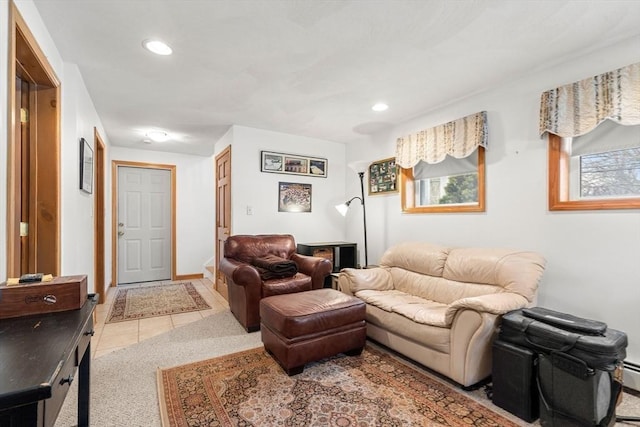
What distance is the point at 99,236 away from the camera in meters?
4.00

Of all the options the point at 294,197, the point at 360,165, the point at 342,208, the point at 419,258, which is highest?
the point at 360,165

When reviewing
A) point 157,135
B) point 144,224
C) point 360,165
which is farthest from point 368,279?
point 144,224

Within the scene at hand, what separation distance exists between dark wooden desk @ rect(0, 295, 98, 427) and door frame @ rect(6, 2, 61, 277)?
0.53 meters

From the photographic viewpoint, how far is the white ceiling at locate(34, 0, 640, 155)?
1736 millimetres

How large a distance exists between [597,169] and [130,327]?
428 cm

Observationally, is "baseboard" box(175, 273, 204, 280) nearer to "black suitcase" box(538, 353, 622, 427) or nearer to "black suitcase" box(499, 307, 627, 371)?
"black suitcase" box(499, 307, 627, 371)

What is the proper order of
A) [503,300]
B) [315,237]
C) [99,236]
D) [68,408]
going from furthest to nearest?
[315,237] → [99,236] → [503,300] → [68,408]

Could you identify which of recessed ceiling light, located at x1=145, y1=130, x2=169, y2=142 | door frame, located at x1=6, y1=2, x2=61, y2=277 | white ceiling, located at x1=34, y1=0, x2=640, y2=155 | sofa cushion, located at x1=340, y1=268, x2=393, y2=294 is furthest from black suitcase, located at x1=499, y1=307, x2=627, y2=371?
recessed ceiling light, located at x1=145, y1=130, x2=169, y2=142

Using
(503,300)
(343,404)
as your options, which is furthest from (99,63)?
(503,300)

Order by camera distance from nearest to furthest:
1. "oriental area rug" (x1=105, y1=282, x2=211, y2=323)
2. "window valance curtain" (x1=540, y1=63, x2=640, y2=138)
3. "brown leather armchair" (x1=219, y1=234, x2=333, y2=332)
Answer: "window valance curtain" (x1=540, y1=63, x2=640, y2=138) → "brown leather armchair" (x1=219, y1=234, x2=333, y2=332) → "oriental area rug" (x1=105, y1=282, x2=211, y2=323)

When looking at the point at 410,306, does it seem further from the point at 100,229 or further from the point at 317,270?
the point at 100,229

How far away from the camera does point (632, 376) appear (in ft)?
6.51

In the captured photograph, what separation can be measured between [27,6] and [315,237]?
139 inches

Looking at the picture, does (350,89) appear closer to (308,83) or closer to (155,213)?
(308,83)
